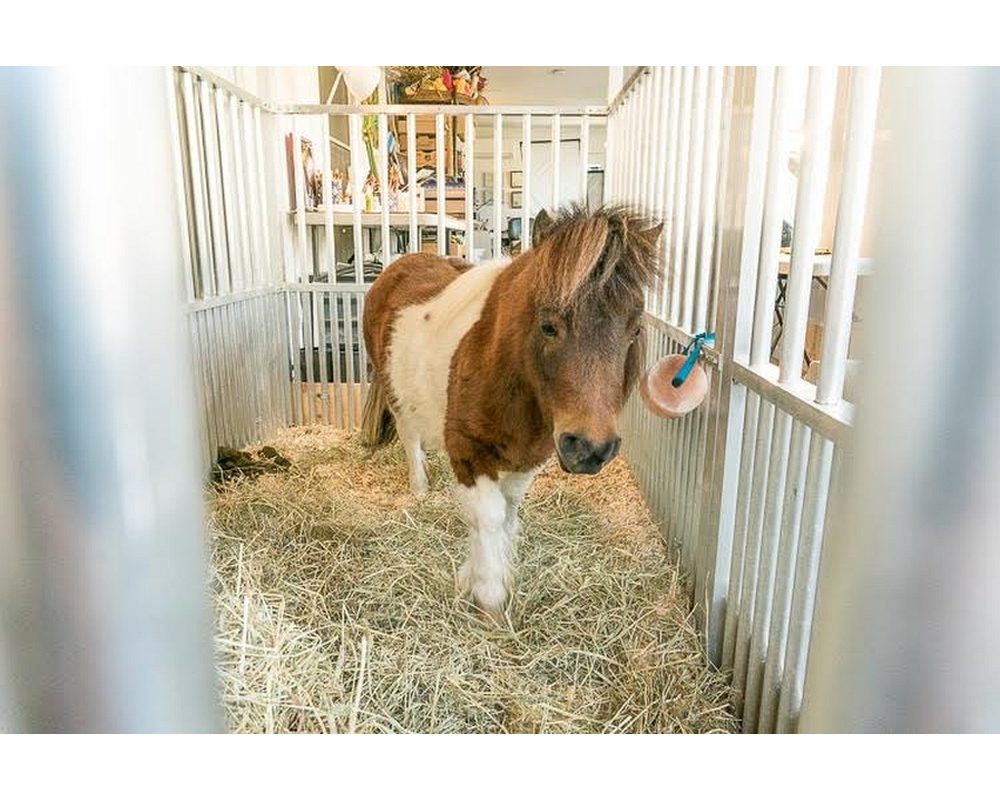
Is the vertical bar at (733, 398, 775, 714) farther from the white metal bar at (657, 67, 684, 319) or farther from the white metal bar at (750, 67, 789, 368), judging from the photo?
the white metal bar at (657, 67, 684, 319)

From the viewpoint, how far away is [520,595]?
172 centimetres

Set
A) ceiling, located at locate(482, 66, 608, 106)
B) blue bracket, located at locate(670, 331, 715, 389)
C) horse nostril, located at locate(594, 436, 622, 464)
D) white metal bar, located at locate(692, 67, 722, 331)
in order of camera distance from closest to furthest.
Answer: horse nostril, located at locate(594, 436, 622, 464) < blue bracket, located at locate(670, 331, 715, 389) < white metal bar, located at locate(692, 67, 722, 331) < ceiling, located at locate(482, 66, 608, 106)

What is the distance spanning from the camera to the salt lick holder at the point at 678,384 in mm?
1444

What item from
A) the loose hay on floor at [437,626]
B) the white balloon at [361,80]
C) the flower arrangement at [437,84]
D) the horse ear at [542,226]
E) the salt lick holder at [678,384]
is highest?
the flower arrangement at [437,84]

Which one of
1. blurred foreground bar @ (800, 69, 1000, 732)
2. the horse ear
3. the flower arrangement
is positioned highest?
the flower arrangement

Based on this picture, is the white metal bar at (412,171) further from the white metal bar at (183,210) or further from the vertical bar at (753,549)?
the vertical bar at (753,549)

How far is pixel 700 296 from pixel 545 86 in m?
8.90

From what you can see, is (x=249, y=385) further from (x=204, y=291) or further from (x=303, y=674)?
(x=303, y=674)

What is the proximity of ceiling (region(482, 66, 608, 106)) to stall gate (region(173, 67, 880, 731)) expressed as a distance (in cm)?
489

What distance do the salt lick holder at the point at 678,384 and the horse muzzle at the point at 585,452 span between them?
0.96ft

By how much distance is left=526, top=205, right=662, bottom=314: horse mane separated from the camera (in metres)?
1.24

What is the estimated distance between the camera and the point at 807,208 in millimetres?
1105

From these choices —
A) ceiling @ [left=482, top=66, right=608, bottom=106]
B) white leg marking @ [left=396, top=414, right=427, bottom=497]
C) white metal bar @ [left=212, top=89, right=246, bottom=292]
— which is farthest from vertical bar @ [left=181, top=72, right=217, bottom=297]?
ceiling @ [left=482, top=66, right=608, bottom=106]

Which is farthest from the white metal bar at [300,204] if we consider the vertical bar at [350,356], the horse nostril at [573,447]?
the horse nostril at [573,447]
